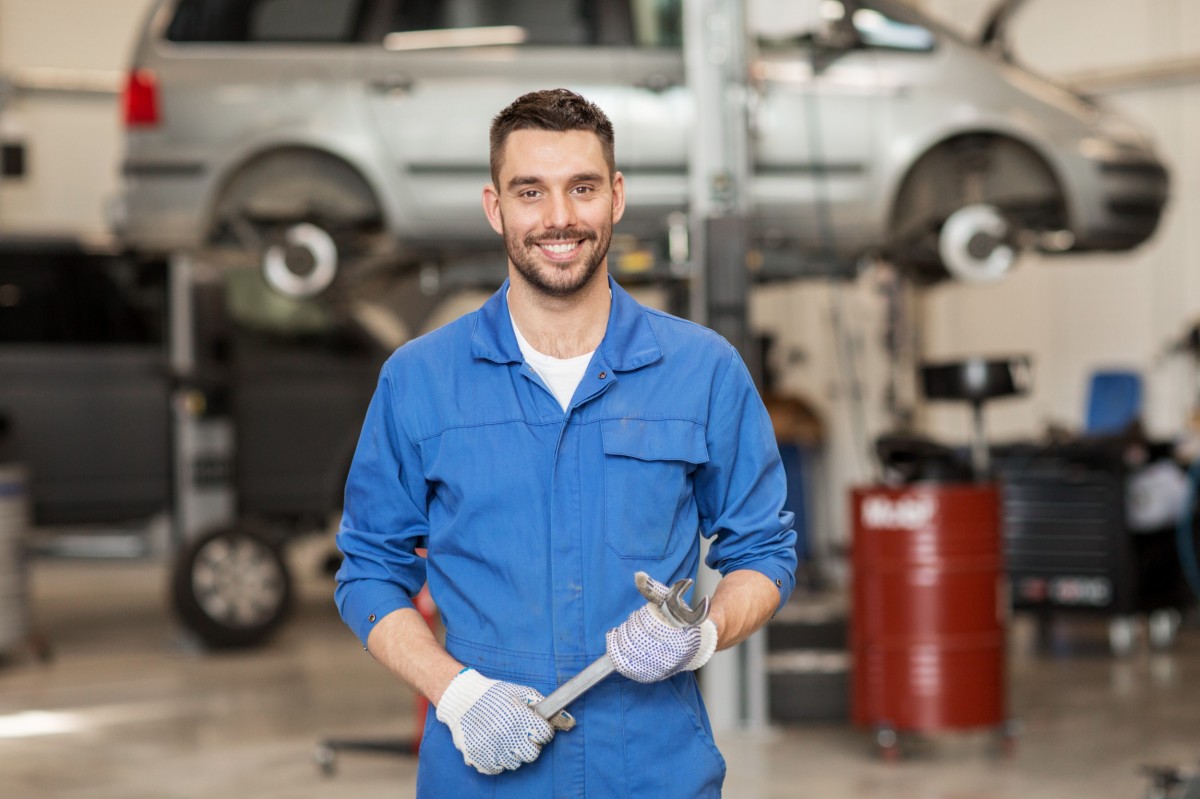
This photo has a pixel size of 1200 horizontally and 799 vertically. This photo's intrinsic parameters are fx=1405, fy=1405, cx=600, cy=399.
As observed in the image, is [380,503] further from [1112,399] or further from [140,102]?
[1112,399]

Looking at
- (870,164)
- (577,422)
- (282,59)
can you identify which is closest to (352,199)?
(282,59)

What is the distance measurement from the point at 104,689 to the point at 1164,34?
839 centimetres

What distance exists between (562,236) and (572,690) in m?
0.49

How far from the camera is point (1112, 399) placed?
8.94 meters

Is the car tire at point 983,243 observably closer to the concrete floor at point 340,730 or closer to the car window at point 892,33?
the car window at point 892,33

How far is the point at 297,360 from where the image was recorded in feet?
20.2

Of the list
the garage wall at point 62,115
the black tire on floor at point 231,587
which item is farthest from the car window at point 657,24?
the garage wall at point 62,115

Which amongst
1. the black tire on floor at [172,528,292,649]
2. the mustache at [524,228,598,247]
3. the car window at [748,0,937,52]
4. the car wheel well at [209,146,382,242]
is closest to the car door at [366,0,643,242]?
the car wheel well at [209,146,382,242]

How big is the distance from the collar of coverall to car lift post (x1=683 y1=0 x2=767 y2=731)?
9.09ft

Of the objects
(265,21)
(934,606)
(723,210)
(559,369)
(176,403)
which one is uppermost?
(265,21)

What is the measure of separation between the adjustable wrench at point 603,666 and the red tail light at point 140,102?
14.0 feet

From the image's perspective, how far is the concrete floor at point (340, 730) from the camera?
12.7ft

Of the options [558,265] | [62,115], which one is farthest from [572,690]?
[62,115]

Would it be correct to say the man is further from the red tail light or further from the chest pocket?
the red tail light
